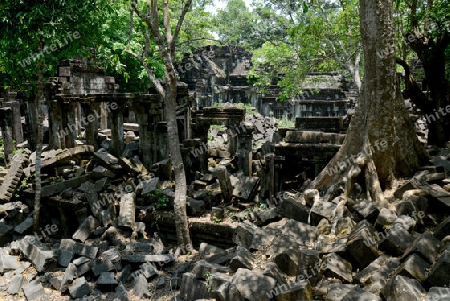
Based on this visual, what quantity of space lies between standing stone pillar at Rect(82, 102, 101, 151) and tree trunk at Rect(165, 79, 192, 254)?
6489mm

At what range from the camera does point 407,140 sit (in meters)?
6.79

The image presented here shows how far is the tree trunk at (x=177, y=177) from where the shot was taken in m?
8.01

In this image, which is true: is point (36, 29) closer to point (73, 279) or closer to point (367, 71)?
point (73, 279)

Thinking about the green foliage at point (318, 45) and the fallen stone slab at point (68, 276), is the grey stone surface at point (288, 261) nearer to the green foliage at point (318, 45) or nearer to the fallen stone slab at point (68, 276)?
the fallen stone slab at point (68, 276)

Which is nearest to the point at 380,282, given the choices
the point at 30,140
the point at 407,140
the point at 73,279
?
the point at 407,140

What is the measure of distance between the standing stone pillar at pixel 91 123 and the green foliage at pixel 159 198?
16.9 ft

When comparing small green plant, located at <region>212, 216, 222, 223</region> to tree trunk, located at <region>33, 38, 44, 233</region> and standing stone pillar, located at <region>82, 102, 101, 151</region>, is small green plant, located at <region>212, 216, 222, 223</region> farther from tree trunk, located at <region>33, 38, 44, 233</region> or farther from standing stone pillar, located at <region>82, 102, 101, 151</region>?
standing stone pillar, located at <region>82, 102, 101, 151</region>

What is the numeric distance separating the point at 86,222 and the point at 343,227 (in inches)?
255

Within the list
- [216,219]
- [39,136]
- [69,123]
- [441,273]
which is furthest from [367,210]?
[69,123]

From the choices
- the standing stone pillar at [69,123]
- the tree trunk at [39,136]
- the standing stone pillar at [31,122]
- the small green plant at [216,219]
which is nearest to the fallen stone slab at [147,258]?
the small green plant at [216,219]

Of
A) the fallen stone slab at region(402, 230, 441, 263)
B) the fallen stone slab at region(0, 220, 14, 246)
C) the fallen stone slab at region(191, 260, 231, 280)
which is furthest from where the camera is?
the fallen stone slab at region(0, 220, 14, 246)

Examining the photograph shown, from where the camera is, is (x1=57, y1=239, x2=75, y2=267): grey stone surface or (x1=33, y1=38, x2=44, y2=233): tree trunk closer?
(x1=57, y1=239, x2=75, y2=267): grey stone surface

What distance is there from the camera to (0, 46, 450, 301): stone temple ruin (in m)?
4.60

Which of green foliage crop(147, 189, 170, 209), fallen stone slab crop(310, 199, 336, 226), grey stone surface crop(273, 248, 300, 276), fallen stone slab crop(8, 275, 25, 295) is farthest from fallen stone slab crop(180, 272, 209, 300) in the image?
green foliage crop(147, 189, 170, 209)
